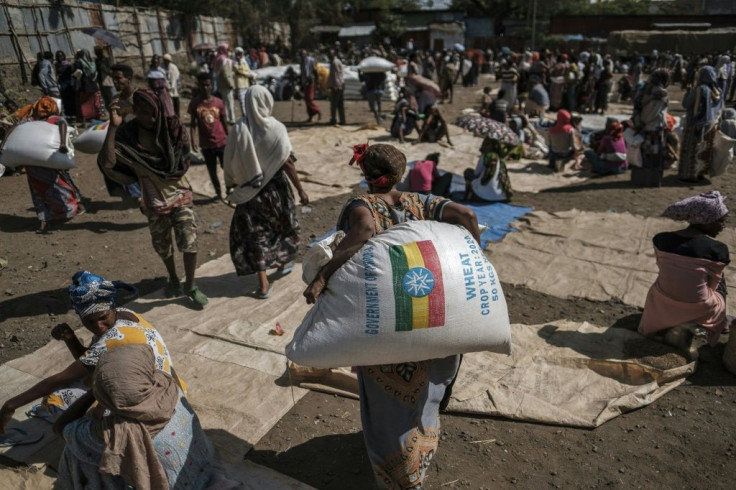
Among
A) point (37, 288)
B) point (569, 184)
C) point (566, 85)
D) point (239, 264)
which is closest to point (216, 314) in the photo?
point (239, 264)

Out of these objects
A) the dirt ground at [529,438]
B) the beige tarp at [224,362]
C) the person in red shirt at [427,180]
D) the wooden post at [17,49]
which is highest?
the wooden post at [17,49]

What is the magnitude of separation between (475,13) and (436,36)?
34.0 feet

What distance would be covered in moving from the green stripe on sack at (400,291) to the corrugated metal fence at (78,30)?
1384cm

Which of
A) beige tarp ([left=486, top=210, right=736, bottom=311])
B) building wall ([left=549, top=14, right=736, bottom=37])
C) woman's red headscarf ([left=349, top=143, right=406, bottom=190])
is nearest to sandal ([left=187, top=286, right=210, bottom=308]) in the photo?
woman's red headscarf ([left=349, top=143, right=406, bottom=190])

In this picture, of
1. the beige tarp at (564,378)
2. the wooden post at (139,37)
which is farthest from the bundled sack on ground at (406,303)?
the wooden post at (139,37)

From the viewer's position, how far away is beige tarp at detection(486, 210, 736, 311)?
4.46 m

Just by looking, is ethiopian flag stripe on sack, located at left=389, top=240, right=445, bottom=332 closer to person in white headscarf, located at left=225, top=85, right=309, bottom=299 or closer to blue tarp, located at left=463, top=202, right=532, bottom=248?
person in white headscarf, located at left=225, top=85, right=309, bottom=299

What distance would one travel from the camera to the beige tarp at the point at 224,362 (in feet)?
9.30

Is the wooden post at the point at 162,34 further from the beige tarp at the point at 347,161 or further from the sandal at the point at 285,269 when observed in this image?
the sandal at the point at 285,269

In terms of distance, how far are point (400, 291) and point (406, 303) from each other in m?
0.05

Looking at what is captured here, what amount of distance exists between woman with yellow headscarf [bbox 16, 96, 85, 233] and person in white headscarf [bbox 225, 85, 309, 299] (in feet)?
9.28

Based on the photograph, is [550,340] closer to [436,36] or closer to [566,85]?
[566,85]

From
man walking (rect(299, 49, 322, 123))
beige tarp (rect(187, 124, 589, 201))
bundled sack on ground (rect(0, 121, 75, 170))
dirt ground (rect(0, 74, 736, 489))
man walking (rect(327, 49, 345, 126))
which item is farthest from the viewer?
man walking (rect(299, 49, 322, 123))

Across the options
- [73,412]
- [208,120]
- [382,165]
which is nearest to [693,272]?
[382,165]
